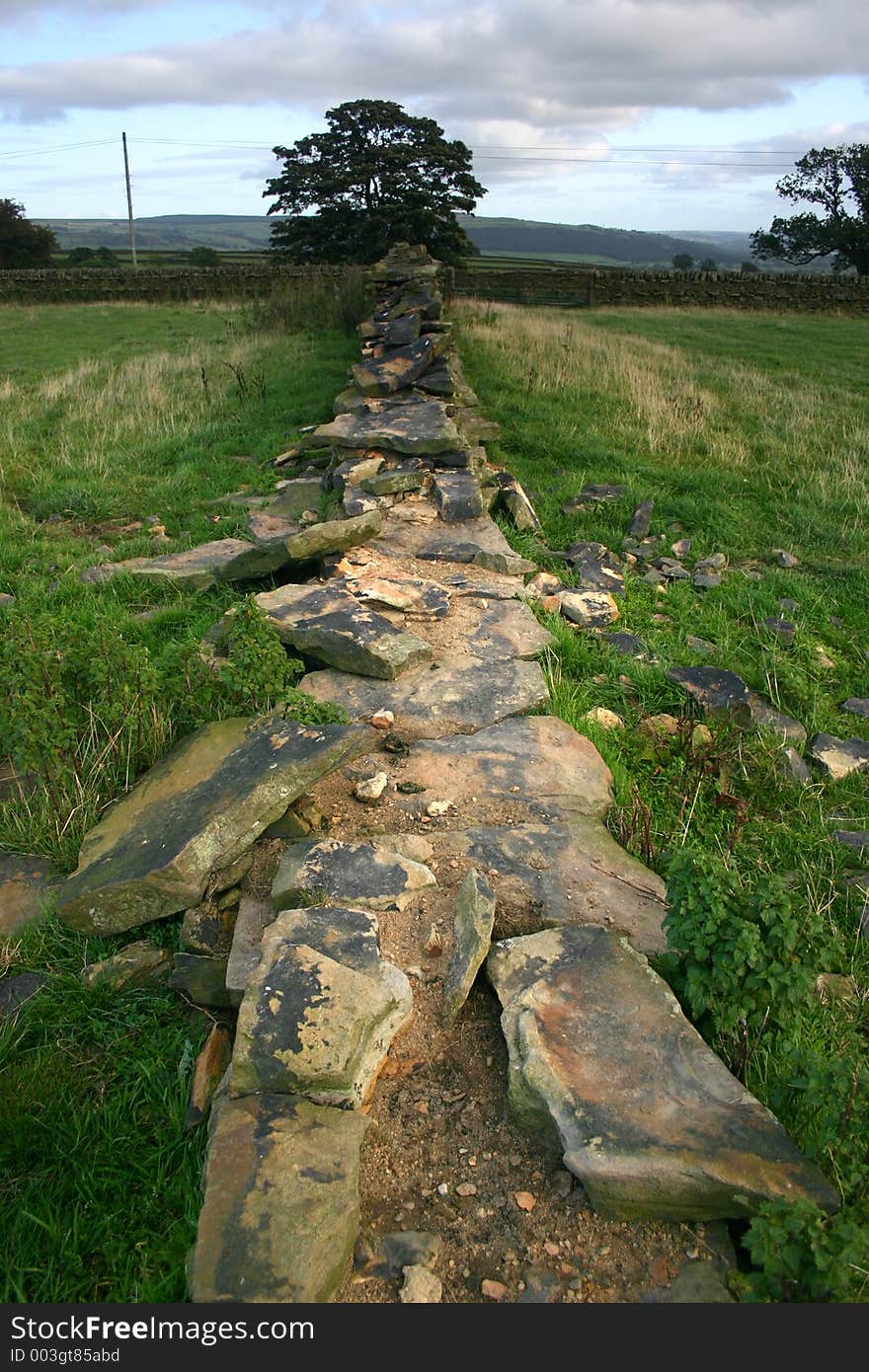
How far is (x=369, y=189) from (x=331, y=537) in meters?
26.7

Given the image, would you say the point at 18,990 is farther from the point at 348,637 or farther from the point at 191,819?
the point at 348,637

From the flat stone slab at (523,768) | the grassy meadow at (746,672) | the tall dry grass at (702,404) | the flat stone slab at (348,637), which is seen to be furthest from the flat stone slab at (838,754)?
the tall dry grass at (702,404)

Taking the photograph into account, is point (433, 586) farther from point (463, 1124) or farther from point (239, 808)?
point (463, 1124)

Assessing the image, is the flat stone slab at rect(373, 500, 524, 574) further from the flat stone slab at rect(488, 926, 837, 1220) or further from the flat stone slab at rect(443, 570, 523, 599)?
the flat stone slab at rect(488, 926, 837, 1220)

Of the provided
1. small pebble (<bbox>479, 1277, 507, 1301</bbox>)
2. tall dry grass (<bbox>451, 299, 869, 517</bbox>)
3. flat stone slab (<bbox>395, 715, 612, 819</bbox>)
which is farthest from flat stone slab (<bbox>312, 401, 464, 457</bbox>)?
small pebble (<bbox>479, 1277, 507, 1301</bbox>)

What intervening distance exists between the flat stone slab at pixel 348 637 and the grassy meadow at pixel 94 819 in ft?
1.27

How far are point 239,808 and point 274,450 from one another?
6612 mm

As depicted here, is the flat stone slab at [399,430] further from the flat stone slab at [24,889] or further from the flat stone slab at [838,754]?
the flat stone slab at [24,889]

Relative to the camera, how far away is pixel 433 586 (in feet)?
16.0

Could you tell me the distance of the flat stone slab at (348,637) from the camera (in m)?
4.07

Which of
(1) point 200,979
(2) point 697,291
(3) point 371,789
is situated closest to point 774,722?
(3) point 371,789

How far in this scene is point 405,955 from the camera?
8.23 ft

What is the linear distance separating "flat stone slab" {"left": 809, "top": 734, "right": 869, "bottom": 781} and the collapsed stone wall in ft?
69.4

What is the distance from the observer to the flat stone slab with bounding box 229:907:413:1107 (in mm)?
2068
